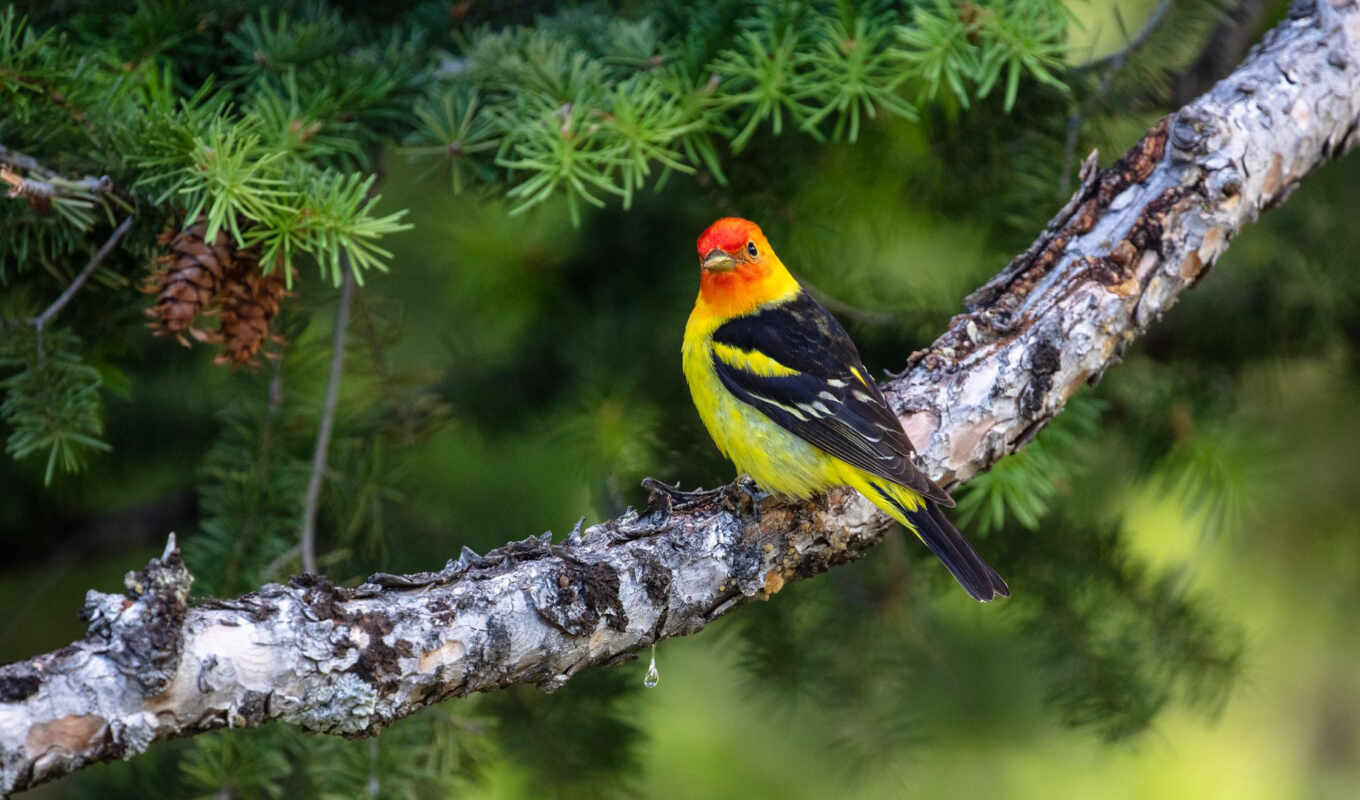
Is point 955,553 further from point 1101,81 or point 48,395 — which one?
point 48,395

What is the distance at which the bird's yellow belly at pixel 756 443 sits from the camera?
6.86ft

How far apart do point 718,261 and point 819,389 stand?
321 mm

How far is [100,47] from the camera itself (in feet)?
7.11

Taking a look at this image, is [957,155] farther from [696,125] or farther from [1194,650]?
[1194,650]

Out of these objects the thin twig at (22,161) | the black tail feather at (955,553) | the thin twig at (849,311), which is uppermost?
the thin twig at (22,161)

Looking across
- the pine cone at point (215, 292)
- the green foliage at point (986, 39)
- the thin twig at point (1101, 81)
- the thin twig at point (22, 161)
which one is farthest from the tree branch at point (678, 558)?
the thin twig at point (22, 161)

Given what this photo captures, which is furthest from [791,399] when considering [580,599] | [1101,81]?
[1101,81]

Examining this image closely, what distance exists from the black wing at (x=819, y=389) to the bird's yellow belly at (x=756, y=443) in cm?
2

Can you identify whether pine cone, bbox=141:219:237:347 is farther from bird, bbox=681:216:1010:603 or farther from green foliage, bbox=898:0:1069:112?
green foliage, bbox=898:0:1069:112

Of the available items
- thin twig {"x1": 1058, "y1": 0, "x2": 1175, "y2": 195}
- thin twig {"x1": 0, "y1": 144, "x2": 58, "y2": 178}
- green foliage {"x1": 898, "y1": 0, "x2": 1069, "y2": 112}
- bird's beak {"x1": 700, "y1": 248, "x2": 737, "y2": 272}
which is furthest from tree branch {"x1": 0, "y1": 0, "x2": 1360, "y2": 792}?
thin twig {"x1": 0, "y1": 144, "x2": 58, "y2": 178}

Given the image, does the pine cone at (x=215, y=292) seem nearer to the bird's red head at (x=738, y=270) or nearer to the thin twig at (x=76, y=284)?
the thin twig at (x=76, y=284)

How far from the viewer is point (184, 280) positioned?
73.1 inches

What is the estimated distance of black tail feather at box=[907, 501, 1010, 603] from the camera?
2043 mm

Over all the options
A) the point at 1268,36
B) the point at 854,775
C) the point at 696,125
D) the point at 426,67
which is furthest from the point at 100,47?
the point at 1268,36
